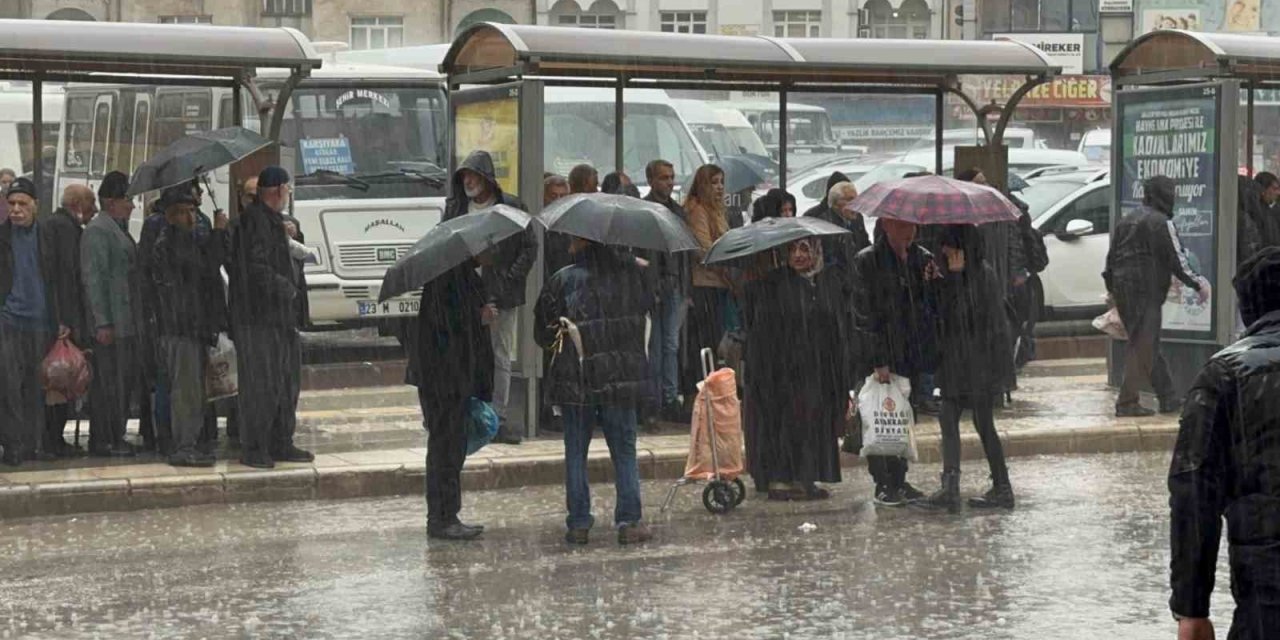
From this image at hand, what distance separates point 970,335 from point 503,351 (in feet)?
10.6

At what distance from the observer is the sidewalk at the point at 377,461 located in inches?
439

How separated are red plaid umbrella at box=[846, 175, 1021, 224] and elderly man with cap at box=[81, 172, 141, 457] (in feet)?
13.5

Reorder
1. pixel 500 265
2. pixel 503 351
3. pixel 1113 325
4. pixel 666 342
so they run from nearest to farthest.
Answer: pixel 500 265, pixel 503 351, pixel 666 342, pixel 1113 325

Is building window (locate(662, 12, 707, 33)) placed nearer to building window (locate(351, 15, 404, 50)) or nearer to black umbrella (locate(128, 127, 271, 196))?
building window (locate(351, 15, 404, 50))

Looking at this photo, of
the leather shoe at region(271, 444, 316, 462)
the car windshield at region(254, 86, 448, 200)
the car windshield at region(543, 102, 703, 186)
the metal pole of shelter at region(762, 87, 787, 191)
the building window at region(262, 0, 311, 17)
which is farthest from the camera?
the building window at region(262, 0, 311, 17)

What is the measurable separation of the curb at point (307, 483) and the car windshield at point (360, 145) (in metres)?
6.40

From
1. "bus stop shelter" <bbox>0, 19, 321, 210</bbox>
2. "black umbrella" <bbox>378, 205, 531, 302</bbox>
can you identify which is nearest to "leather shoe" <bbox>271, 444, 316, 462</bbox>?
"bus stop shelter" <bbox>0, 19, 321, 210</bbox>

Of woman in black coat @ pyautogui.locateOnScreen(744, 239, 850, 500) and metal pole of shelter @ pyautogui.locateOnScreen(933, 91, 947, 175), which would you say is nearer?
woman in black coat @ pyautogui.locateOnScreen(744, 239, 850, 500)

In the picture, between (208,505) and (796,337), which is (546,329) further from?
(208,505)

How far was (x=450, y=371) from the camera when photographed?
998 cm

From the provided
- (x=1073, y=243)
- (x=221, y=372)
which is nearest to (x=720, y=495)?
(x=221, y=372)

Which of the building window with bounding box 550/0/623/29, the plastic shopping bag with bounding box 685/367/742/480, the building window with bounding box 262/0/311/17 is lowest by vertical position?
the plastic shopping bag with bounding box 685/367/742/480

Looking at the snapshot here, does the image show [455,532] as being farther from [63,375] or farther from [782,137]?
[782,137]

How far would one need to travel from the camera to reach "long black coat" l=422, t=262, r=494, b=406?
32.7 feet
